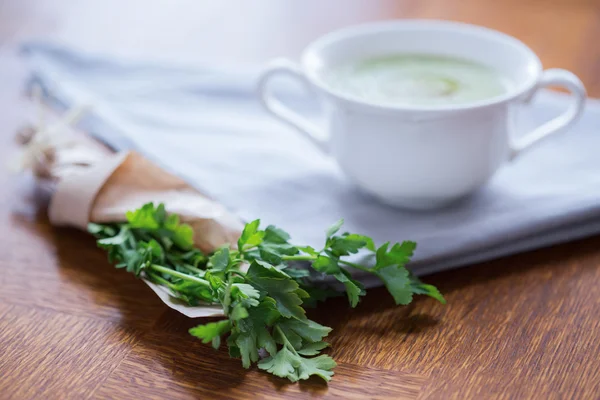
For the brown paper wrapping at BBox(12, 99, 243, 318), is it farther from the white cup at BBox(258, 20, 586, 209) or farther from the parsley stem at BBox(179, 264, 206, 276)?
the white cup at BBox(258, 20, 586, 209)

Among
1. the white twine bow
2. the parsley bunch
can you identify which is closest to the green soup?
the parsley bunch

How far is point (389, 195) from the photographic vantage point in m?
0.77

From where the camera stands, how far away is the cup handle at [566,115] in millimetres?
755

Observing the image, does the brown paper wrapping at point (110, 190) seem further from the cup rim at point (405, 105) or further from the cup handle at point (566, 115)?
the cup handle at point (566, 115)

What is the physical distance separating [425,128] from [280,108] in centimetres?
19

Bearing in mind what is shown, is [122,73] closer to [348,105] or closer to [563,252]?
[348,105]

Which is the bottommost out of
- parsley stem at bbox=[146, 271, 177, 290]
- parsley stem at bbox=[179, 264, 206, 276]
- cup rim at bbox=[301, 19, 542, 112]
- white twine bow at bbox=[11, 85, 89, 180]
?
parsley stem at bbox=[179, 264, 206, 276]

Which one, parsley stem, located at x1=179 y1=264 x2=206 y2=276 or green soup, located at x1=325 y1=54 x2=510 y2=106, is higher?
green soup, located at x1=325 y1=54 x2=510 y2=106

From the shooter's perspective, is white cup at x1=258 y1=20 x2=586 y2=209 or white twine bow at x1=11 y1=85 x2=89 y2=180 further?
white twine bow at x1=11 y1=85 x2=89 y2=180

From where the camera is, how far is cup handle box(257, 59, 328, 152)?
0.79 metres

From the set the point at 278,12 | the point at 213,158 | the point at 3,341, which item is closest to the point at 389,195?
the point at 213,158

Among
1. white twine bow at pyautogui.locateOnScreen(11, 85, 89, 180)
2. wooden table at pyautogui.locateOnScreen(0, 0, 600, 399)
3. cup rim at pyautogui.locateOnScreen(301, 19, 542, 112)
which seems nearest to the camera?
wooden table at pyautogui.locateOnScreen(0, 0, 600, 399)

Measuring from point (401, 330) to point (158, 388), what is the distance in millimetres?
200

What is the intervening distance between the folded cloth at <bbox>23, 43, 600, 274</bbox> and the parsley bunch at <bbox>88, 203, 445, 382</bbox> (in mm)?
68
